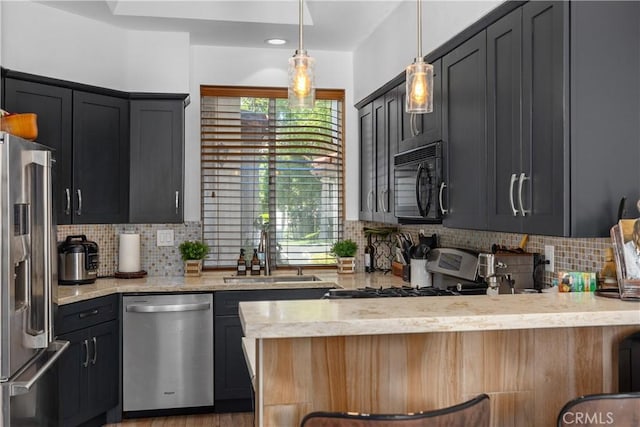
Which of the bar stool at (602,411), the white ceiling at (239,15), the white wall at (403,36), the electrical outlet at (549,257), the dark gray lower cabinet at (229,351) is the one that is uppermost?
the white ceiling at (239,15)

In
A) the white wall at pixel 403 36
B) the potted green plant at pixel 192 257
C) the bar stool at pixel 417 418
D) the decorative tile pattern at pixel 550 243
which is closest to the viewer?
the bar stool at pixel 417 418

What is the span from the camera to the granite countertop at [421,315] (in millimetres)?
1460

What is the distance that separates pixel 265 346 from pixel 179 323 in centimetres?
254

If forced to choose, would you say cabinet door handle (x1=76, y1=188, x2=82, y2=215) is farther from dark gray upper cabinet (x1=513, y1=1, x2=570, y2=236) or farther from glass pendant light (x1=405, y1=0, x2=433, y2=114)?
dark gray upper cabinet (x1=513, y1=1, x2=570, y2=236)

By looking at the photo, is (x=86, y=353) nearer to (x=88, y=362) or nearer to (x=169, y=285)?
(x=88, y=362)

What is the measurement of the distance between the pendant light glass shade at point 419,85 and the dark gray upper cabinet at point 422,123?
111cm

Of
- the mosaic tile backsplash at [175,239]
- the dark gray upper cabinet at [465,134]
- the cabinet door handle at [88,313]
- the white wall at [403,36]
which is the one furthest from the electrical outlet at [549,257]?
the cabinet door handle at [88,313]

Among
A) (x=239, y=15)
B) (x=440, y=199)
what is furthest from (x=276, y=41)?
(x=440, y=199)

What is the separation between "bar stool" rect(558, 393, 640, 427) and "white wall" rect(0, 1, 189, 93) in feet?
11.6

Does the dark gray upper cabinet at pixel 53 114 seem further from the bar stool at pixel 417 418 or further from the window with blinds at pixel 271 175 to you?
the bar stool at pixel 417 418

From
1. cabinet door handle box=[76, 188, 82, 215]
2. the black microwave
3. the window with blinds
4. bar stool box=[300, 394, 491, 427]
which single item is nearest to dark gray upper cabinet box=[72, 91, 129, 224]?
cabinet door handle box=[76, 188, 82, 215]

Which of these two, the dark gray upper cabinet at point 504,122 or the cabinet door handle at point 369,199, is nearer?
the dark gray upper cabinet at point 504,122

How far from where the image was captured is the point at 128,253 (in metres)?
4.27

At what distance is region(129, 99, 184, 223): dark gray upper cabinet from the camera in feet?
13.5
